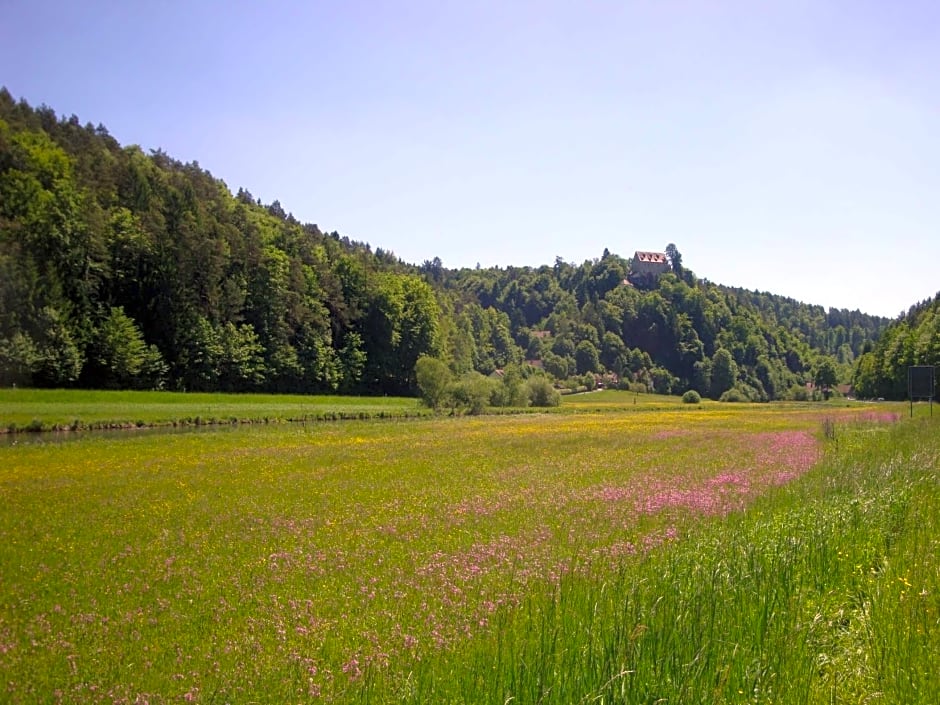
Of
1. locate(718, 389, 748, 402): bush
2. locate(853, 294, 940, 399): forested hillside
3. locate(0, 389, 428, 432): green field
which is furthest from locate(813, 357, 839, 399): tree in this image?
locate(0, 389, 428, 432): green field

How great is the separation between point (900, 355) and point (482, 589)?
14356 centimetres

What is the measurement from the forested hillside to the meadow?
97804 mm

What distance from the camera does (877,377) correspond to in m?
148

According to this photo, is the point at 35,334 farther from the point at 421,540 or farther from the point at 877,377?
the point at 877,377

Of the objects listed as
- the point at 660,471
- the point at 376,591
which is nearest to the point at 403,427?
the point at 660,471

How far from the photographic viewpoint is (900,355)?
416ft

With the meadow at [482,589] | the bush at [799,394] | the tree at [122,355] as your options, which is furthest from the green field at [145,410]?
the bush at [799,394]

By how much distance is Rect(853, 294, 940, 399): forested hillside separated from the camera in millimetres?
103000

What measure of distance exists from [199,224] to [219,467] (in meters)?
79.1

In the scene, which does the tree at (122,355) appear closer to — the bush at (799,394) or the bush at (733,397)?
the bush at (733,397)

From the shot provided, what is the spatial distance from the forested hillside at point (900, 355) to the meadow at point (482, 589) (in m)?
97.8

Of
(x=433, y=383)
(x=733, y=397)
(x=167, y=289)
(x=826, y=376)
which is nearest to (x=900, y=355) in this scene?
(x=733, y=397)

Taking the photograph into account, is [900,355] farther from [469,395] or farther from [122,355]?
[122,355]

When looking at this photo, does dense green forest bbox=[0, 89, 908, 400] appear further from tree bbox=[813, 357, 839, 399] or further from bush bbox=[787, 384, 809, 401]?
tree bbox=[813, 357, 839, 399]
